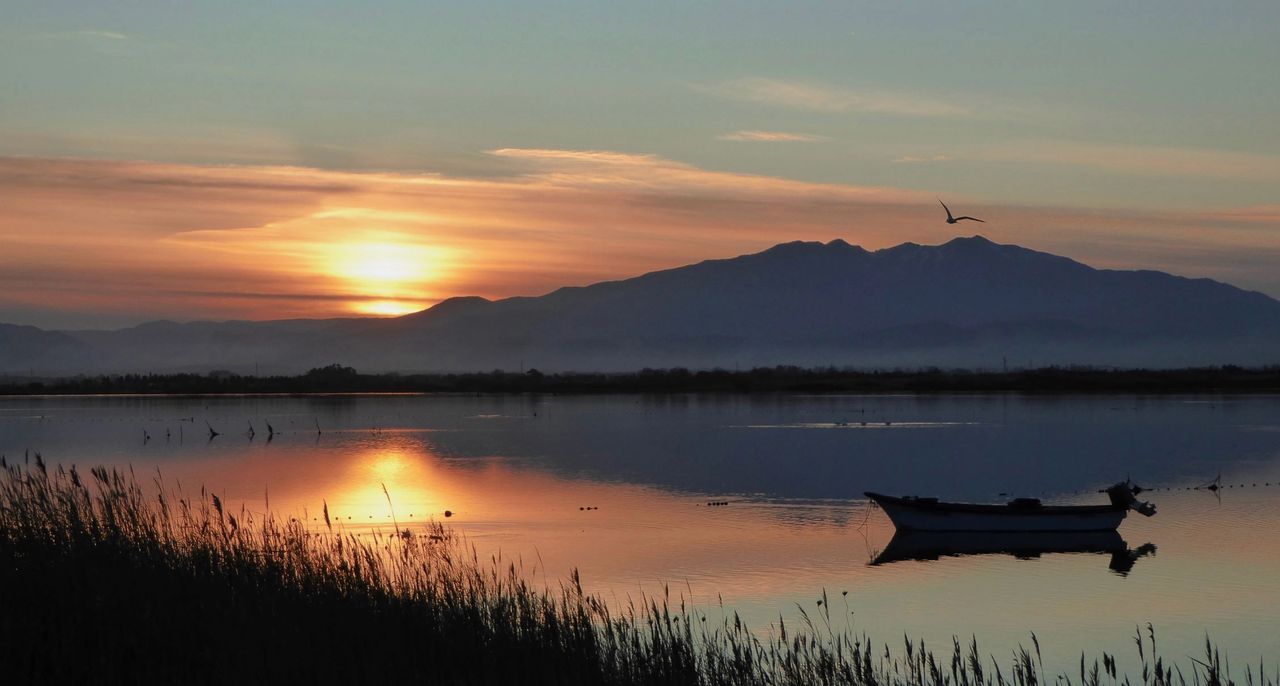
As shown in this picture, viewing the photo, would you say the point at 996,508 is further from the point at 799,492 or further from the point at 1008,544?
the point at 799,492

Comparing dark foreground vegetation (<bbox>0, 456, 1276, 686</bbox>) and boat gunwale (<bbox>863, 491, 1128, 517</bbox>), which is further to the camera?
boat gunwale (<bbox>863, 491, 1128, 517</bbox>)

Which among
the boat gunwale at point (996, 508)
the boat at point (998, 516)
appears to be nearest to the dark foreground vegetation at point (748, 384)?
the boat at point (998, 516)

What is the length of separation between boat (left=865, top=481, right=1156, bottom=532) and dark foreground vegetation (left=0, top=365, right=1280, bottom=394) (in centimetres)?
9988

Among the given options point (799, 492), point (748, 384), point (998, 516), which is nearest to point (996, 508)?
point (998, 516)

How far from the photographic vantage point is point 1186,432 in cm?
6456

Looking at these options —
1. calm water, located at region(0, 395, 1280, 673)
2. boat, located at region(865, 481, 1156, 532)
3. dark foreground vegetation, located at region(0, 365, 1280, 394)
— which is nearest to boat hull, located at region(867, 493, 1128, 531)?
boat, located at region(865, 481, 1156, 532)

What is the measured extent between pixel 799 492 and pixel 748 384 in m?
107

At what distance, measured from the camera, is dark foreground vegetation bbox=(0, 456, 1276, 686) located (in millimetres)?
12188

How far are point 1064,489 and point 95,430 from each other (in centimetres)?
5136

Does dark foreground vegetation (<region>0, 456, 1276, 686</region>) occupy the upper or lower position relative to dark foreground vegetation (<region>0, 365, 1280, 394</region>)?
upper

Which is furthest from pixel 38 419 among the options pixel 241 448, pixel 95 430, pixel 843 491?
pixel 843 491

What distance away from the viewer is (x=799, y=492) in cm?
3897

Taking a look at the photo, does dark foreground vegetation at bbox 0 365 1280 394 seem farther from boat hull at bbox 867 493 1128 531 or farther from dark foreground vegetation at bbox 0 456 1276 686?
dark foreground vegetation at bbox 0 456 1276 686

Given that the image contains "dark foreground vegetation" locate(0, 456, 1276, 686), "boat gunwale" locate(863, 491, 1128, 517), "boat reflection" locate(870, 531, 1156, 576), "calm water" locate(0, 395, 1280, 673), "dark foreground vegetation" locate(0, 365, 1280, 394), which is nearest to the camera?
"dark foreground vegetation" locate(0, 456, 1276, 686)
